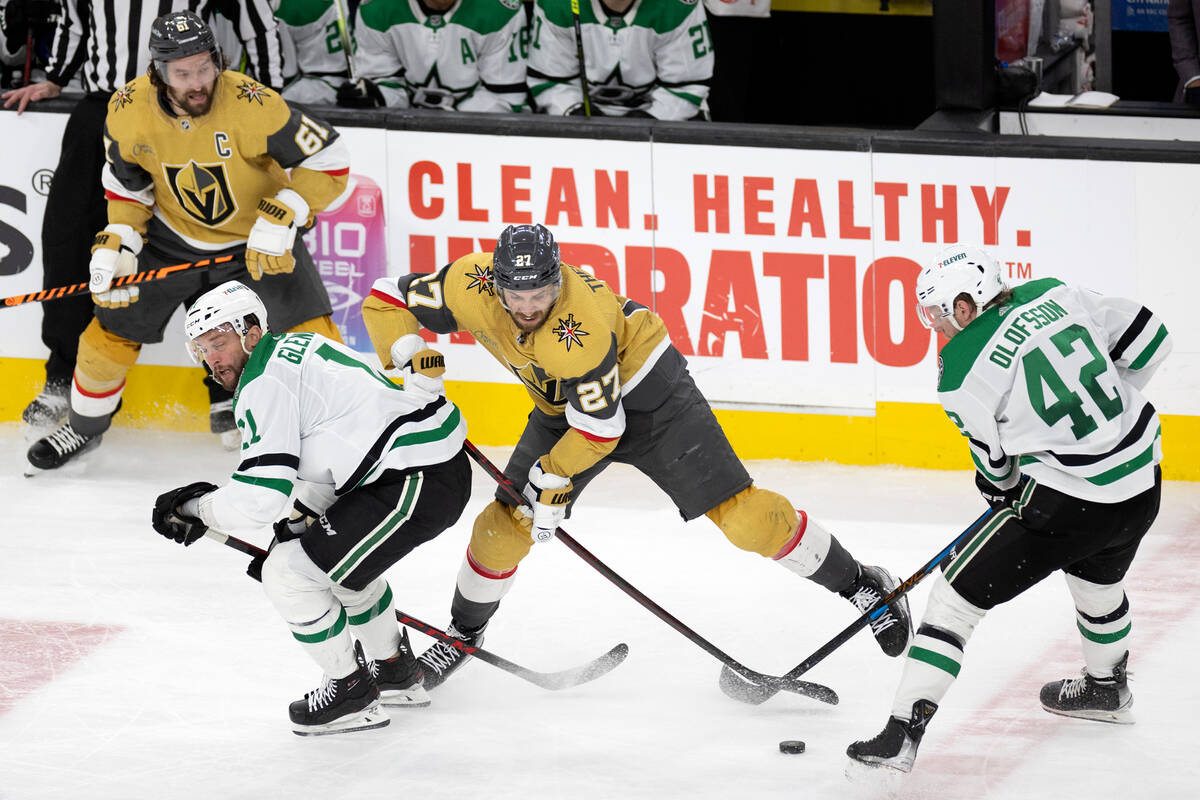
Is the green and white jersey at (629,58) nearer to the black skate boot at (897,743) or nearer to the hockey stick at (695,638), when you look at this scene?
the hockey stick at (695,638)

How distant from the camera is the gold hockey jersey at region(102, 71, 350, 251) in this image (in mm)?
4879

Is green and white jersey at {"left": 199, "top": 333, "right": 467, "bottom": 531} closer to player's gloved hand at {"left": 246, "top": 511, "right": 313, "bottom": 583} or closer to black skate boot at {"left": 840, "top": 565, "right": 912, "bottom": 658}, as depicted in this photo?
player's gloved hand at {"left": 246, "top": 511, "right": 313, "bottom": 583}

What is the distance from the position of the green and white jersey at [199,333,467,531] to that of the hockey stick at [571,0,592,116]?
2481mm

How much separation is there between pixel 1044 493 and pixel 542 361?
3.45 ft

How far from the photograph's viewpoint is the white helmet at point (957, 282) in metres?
3.18

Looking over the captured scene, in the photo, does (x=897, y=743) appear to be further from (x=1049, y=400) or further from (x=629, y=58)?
(x=629, y=58)

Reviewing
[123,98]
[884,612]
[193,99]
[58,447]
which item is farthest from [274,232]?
[884,612]

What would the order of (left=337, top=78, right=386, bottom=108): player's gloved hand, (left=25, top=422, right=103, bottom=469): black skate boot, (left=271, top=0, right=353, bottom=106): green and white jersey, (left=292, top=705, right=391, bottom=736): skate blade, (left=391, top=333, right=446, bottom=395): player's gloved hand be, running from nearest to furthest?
(left=292, top=705, right=391, bottom=736): skate blade, (left=391, top=333, right=446, bottom=395): player's gloved hand, (left=25, top=422, right=103, bottom=469): black skate boot, (left=337, top=78, right=386, bottom=108): player's gloved hand, (left=271, top=0, right=353, bottom=106): green and white jersey

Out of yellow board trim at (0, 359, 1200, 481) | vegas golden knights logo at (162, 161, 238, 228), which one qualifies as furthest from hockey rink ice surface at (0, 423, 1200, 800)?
vegas golden knights logo at (162, 161, 238, 228)

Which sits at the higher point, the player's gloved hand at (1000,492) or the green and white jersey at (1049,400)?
the green and white jersey at (1049,400)

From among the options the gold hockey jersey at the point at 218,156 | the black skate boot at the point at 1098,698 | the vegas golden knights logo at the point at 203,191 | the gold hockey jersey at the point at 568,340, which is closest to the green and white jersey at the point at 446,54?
the gold hockey jersey at the point at 218,156

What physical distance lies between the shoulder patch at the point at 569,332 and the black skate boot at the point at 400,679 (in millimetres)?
815

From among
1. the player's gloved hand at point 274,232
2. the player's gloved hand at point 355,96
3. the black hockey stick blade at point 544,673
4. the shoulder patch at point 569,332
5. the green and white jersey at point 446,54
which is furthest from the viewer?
the green and white jersey at point 446,54

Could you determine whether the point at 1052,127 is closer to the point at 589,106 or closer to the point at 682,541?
the point at 589,106
